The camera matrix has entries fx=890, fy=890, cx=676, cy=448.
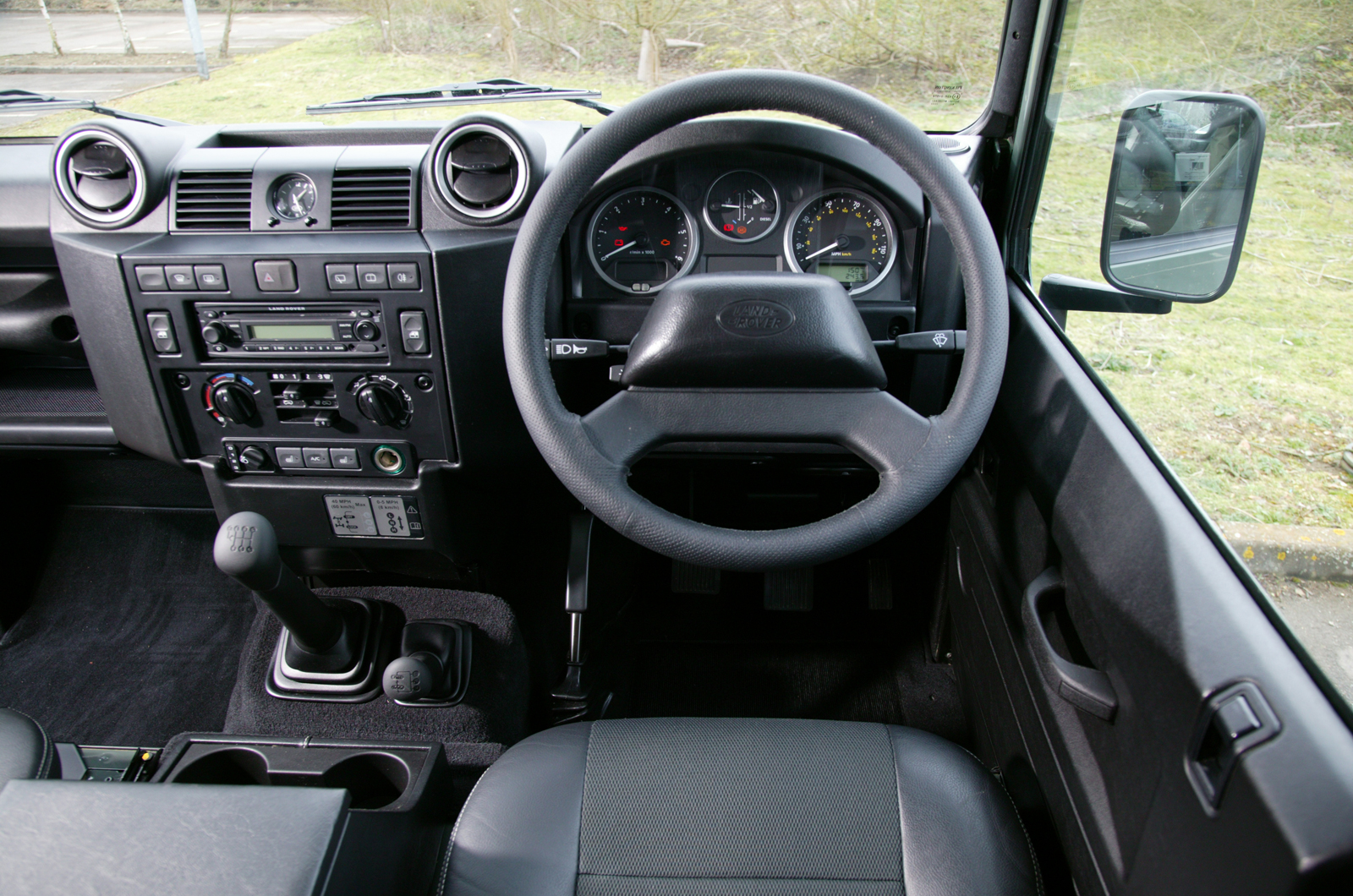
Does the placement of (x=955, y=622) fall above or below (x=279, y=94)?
below

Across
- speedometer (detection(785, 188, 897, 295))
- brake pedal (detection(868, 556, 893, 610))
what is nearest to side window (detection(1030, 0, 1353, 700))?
speedometer (detection(785, 188, 897, 295))

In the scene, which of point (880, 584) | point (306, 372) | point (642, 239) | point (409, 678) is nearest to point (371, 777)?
point (409, 678)

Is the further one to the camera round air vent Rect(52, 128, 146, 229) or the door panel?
round air vent Rect(52, 128, 146, 229)

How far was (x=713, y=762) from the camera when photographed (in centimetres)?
125

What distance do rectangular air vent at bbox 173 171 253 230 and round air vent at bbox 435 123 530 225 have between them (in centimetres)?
38

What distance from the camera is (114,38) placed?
6.13 ft

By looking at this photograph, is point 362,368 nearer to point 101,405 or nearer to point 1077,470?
point 101,405

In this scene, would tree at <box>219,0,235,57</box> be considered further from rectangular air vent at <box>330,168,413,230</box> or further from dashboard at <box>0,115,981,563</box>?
rectangular air vent at <box>330,168,413,230</box>

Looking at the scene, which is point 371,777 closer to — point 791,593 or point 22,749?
point 22,749

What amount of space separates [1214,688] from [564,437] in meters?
0.81

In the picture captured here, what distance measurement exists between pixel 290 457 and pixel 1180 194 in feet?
5.45

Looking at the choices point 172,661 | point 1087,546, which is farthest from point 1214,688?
point 172,661

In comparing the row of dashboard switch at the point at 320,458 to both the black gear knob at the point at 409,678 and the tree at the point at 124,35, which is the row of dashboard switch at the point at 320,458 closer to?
the black gear knob at the point at 409,678

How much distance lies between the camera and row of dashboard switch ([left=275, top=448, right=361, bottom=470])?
1769 millimetres
